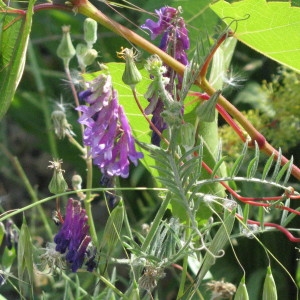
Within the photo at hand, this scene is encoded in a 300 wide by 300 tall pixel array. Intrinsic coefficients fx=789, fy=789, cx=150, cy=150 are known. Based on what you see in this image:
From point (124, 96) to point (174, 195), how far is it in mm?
179

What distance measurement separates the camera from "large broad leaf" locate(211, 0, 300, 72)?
812 millimetres

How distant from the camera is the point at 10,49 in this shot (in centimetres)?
85

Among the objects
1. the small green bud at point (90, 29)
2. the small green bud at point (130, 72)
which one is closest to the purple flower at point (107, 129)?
the small green bud at point (130, 72)

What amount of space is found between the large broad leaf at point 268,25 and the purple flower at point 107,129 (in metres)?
0.16

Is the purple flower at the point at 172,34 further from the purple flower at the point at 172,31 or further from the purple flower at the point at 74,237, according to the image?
the purple flower at the point at 74,237

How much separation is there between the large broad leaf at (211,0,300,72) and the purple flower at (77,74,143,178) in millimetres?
159

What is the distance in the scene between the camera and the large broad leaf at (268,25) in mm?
812

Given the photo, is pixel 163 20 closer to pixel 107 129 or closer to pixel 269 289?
pixel 107 129

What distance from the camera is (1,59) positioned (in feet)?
2.81

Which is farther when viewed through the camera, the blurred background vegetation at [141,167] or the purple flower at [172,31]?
the blurred background vegetation at [141,167]

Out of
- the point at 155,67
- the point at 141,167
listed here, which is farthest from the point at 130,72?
the point at 141,167

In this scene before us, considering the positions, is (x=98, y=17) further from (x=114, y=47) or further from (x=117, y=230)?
(x=114, y=47)

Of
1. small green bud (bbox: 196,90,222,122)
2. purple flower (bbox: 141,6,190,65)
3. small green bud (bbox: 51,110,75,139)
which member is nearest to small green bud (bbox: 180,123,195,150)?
small green bud (bbox: 196,90,222,122)

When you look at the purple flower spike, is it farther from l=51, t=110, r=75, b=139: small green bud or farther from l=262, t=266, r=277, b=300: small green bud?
l=262, t=266, r=277, b=300: small green bud
